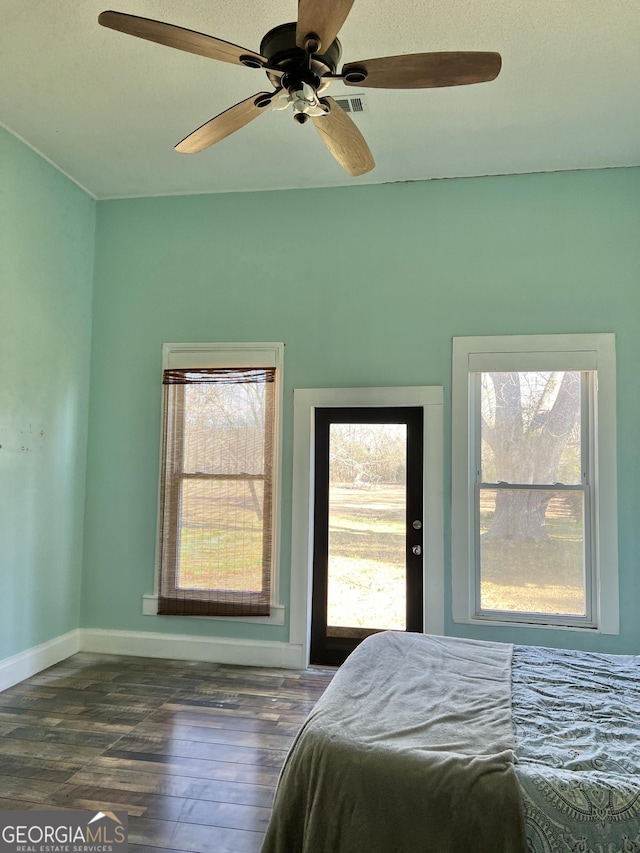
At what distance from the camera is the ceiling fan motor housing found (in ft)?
6.93

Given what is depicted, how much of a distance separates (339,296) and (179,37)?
244 centimetres

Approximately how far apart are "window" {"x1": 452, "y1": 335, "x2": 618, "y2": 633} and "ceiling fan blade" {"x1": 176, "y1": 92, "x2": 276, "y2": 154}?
2.20 metres

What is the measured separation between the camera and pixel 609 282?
13.3 feet

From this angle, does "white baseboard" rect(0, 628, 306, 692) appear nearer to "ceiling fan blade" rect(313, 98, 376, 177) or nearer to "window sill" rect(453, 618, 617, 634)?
"window sill" rect(453, 618, 617, 634)

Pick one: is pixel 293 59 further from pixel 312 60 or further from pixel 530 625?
pixel 530 625

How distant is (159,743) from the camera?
3.04 meters

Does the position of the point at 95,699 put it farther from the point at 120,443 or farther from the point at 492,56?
the point at 492,56

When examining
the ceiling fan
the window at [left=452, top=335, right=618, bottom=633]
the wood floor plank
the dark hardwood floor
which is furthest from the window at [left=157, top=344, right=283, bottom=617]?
the ceiling fan

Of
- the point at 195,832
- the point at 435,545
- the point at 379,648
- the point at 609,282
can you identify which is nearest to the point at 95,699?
the point at 195,832

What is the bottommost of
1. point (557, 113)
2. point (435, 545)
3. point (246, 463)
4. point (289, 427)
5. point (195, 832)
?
point (195, 832)

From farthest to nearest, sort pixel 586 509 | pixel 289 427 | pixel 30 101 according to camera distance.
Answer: pixel 289 427
pixel 586 509
pixel 30 101

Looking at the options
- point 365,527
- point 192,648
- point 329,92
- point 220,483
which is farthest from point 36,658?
point 329,92

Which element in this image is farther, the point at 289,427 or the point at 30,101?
the point at 289,427

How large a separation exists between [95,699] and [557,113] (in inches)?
175
